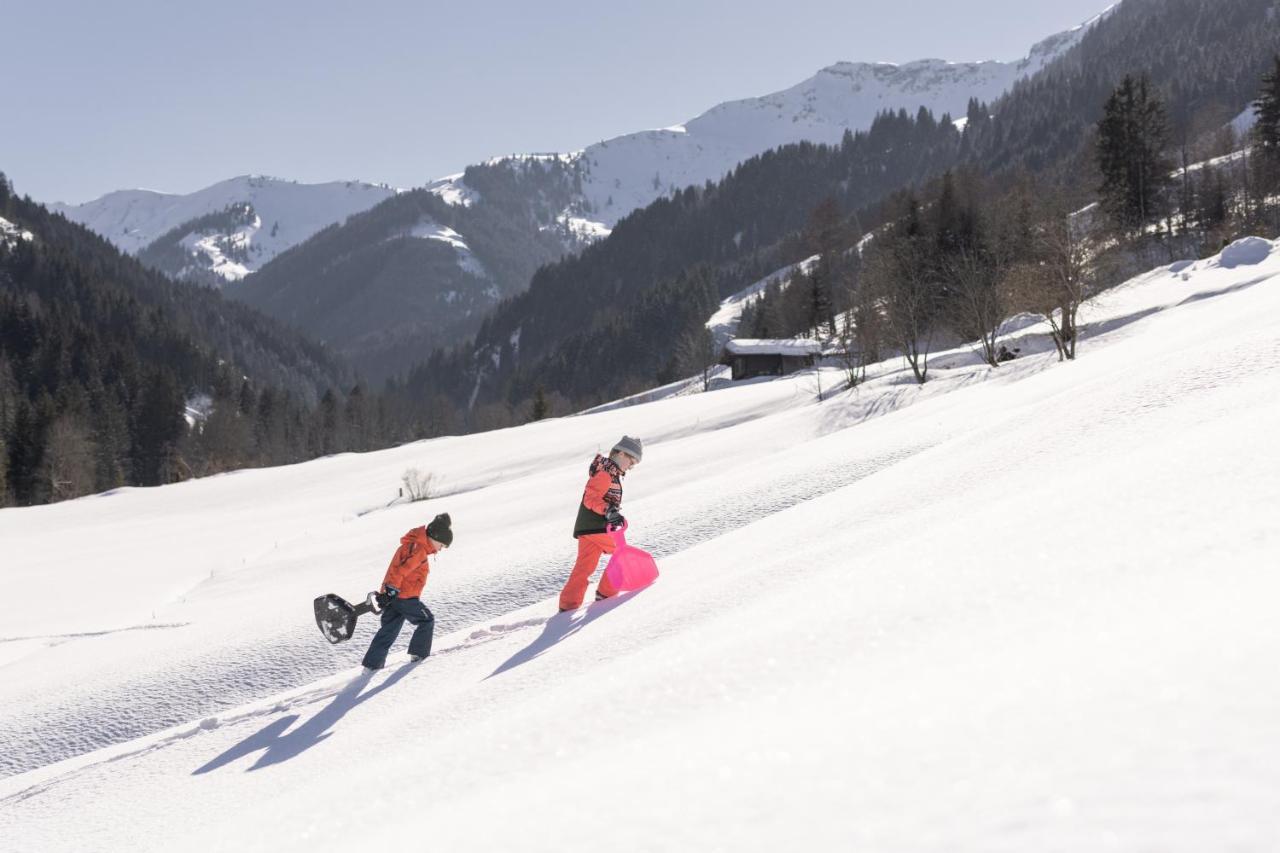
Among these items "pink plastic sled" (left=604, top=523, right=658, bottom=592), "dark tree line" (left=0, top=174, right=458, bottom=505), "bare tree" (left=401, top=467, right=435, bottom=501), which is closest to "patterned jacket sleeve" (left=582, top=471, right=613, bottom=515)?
"pink plastic sled" (left=604, top=523, right=658, bottom=592)

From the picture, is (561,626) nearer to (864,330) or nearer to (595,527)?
(595,527)

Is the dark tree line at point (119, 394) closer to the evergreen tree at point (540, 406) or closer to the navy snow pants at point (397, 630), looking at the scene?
the evergreen tree at point (540, 406)

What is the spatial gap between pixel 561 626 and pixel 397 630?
1.77 m

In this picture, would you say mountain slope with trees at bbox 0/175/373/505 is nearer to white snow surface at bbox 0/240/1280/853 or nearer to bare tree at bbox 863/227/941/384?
bare tree at bbox 863/227/941/384

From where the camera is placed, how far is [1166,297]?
30.5 m

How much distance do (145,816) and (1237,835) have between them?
6.05 metres

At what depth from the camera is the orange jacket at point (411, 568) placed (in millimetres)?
7586

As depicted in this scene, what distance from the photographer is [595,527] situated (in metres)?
7.78

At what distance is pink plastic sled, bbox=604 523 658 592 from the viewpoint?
7668 mm

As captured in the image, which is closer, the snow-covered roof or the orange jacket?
the orange jacket

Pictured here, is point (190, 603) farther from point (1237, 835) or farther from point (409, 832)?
point (1237, 835)

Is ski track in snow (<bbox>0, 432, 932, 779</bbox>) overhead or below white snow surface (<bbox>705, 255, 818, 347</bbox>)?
below

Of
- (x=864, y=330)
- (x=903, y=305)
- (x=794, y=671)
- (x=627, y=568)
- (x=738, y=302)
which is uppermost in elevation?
(x=738, y=302)

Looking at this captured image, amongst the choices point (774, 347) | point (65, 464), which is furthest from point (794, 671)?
point (65, 464)
